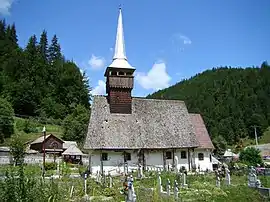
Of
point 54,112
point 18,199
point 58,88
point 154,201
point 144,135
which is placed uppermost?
point 58,88

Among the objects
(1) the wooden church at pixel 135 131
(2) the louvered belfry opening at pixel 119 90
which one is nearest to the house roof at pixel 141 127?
(1) the wooden church at pixel 135 131

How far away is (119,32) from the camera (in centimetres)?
3831

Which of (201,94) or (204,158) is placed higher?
(201,94)

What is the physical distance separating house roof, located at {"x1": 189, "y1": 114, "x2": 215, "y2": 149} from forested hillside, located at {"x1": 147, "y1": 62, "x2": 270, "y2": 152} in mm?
46978

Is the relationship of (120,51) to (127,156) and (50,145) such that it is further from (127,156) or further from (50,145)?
(50,145)

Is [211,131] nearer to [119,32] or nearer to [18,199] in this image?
[119,32]

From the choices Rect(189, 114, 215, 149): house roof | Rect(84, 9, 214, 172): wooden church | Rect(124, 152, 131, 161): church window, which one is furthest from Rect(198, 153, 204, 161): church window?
Rect(124, 152, 131, 161): church window

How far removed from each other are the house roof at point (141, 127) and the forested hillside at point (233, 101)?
50.2 m

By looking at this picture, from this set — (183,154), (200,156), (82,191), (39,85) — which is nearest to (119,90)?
(183,154)

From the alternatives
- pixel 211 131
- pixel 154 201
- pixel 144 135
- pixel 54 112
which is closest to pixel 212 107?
pixel 211 131

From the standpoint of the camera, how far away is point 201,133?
37094mm

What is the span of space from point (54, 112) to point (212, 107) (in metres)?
62.7

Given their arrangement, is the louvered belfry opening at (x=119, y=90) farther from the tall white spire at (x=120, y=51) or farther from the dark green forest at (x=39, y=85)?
the dark green forest at (x=39, y=85)

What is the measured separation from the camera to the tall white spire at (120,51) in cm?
3603
